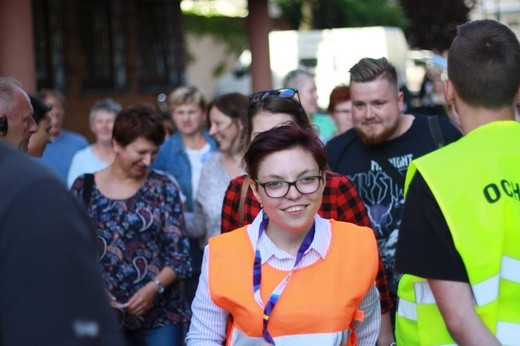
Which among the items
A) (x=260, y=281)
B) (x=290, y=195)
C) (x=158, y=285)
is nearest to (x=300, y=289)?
(x=260, y=281)

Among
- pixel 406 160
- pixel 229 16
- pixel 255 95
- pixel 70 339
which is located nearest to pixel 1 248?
pixel 70 339

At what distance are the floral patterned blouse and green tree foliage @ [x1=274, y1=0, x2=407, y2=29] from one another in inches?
1057

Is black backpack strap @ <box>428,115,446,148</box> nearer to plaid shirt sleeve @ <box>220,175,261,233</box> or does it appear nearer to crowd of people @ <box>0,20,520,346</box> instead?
crowd of people @ <box>0,20,520,346</box>

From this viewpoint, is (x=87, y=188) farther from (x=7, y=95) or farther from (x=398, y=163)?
(x=398, y=163)

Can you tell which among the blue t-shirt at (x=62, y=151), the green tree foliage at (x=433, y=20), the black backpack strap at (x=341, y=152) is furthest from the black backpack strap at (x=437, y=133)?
the green tree foliage at (x=433, y=20)

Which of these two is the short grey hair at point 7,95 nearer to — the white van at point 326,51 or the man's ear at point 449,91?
the man's ear at point 449,91

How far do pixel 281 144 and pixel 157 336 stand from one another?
2494 millimetres

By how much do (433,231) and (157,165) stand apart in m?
5.21

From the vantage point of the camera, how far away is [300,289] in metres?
3.69

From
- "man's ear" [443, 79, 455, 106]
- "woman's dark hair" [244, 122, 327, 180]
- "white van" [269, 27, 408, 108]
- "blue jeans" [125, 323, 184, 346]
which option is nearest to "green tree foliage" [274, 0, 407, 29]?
"white van" [269, 27, 408, 108]

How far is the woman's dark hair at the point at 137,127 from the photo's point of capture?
6.26 metres

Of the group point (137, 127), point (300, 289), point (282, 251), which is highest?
point (137, 127)

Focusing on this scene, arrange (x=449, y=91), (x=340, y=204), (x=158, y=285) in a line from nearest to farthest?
(x=449, y=91)
(x=340, y=204)
(x=158, y=285)

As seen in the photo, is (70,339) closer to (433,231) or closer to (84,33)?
(433,231)
